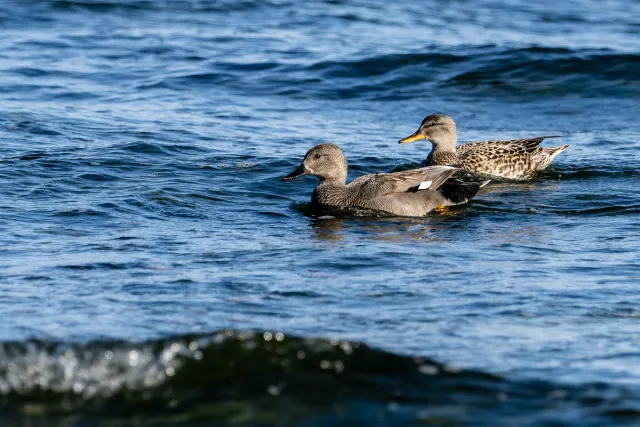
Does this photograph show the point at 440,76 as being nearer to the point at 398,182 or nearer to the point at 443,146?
the point at 443,146

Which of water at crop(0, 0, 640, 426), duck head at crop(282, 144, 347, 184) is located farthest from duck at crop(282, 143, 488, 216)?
water at crop(0, 0, 640, 426)

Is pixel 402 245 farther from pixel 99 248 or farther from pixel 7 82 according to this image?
pixel 7 82

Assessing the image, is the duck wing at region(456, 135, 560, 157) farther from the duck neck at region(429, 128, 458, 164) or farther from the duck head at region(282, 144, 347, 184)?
the duck head at region(282, 144, 347, 184)

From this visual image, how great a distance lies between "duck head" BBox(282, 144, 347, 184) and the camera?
11641 mm

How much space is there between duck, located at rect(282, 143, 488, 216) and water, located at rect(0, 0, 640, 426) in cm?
29

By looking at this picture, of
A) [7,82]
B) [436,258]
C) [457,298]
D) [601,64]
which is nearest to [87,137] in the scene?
[7,82]

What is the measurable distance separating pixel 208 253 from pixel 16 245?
157 centimetres

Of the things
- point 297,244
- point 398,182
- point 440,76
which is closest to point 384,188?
point 398,182

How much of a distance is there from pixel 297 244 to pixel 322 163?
227 cm

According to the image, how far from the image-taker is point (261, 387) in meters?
6.21

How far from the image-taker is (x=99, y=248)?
8.92 metres

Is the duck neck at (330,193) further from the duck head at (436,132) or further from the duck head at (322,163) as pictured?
the duck head at (436,132)

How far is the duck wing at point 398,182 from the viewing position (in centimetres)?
1138

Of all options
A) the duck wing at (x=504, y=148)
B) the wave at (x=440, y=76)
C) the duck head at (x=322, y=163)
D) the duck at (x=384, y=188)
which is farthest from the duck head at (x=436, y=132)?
the wave at (x=440, y=76)
